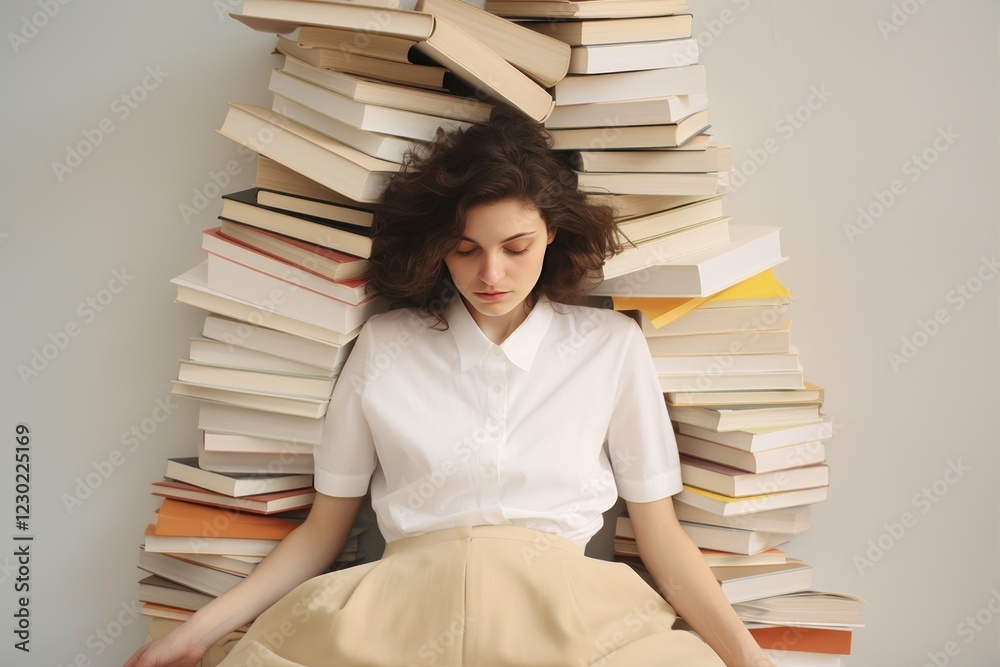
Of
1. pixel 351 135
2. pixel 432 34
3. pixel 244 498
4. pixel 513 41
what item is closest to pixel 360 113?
pixel 351 135

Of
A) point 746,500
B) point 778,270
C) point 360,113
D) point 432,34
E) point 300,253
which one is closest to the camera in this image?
point 432,34

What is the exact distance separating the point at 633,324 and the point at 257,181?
75 cm

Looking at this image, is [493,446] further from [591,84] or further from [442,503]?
[591,84]

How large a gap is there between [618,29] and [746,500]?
903 mm

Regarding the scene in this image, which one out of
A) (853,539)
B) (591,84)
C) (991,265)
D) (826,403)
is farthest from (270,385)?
(991,265)

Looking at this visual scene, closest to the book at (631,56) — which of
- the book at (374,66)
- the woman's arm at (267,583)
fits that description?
the book at (374,66)

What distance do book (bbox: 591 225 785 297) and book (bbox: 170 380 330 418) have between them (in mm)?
579

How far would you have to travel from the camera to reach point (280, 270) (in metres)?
1.50

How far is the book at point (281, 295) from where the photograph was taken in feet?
4.93

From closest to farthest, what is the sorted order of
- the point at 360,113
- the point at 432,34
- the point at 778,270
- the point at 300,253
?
the point at 432,34
the point at 360,113
the point at 300,253
the point at 778,270

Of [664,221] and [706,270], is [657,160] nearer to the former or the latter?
[664,221]

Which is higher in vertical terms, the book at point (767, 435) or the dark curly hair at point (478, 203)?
the dark curly hair at point (478, 203)

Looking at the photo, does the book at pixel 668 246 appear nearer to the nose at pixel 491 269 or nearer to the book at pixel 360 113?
the nose at pixel 491 269

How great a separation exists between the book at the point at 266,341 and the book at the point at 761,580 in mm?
862
